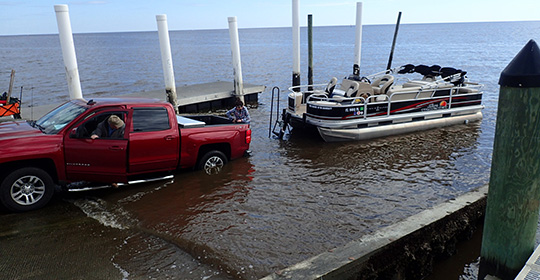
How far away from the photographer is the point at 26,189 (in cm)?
654

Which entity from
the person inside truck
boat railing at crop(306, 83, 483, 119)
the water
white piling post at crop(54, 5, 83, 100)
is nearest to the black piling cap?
the water

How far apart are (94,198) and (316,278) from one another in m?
4.82

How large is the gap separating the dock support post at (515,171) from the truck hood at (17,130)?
260 inches

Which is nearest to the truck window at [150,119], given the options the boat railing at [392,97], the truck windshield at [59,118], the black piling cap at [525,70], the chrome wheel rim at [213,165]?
the truck windshield at [59,118]

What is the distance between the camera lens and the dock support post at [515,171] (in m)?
3.85

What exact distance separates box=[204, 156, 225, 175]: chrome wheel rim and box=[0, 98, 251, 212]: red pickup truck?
0.11 feet

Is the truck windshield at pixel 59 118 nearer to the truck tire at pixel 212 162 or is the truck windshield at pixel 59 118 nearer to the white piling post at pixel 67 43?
the truck tire at pixel 212 162

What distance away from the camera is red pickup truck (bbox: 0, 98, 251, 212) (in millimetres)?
6457

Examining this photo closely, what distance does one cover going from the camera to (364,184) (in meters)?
8.68

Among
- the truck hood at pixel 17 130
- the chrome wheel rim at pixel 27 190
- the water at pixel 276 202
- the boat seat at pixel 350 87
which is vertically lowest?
the water at pixel 276 202

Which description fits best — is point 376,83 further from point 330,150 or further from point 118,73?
point 118,73

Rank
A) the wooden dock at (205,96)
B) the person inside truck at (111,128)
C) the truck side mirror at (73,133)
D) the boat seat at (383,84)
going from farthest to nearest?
the wooden dock at (205,96), the boat seat at (383,84), the person inside truck at (111,128), the truck side mirror at (73,133)

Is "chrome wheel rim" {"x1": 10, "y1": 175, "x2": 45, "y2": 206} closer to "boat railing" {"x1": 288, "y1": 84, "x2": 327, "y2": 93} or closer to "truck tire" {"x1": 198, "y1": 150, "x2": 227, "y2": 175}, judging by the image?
"truck tire" {"x1": 198, "y1": 150, "x2": 227, "y2": 175}

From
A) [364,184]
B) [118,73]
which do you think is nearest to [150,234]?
[364,184]
